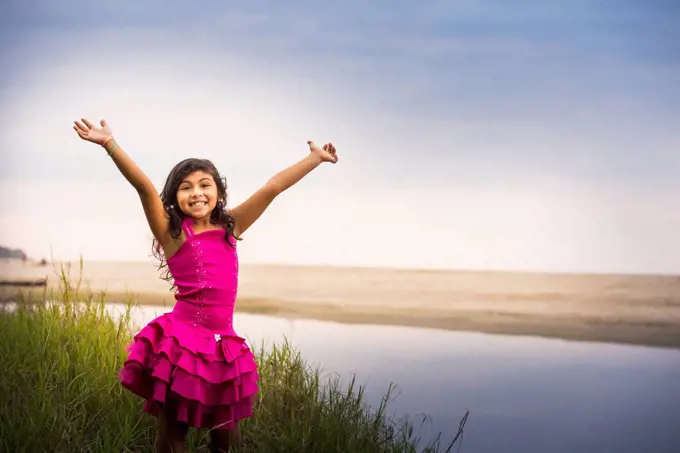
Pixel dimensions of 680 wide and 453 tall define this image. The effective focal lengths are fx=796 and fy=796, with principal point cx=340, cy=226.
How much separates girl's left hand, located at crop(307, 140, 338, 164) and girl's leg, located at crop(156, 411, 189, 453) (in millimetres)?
915

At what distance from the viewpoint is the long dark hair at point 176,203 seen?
2.39 metres

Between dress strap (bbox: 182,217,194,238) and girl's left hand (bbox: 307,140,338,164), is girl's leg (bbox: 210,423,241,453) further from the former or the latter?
girl's left hand (bbox: 307,140,338,164)

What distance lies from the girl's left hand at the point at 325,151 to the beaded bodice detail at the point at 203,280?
0.42 meters

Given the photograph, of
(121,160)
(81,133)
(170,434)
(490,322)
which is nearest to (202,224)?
(121,160)

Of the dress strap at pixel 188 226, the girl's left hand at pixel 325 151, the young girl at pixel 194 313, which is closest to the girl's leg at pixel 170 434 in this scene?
the young girl at pixel 194 313

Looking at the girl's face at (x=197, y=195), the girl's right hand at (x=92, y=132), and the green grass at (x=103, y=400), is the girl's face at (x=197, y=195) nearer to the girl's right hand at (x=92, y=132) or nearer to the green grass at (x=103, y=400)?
the girl's right hand at (x=92, y=132)

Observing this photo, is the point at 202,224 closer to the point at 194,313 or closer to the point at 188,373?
the point at 194,313

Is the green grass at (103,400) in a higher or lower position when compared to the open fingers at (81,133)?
lower

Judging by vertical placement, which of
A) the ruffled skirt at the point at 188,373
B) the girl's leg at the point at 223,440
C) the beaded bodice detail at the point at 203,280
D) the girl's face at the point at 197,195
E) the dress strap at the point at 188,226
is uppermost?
the girl's face at the point at 197,195

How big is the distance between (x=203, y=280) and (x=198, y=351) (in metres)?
0.20

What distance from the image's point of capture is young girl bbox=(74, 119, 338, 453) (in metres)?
2.23

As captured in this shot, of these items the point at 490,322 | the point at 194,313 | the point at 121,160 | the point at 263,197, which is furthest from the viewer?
the point at 490,322

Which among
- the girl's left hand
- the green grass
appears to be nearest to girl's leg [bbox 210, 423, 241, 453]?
the green grass

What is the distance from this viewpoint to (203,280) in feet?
7.59
